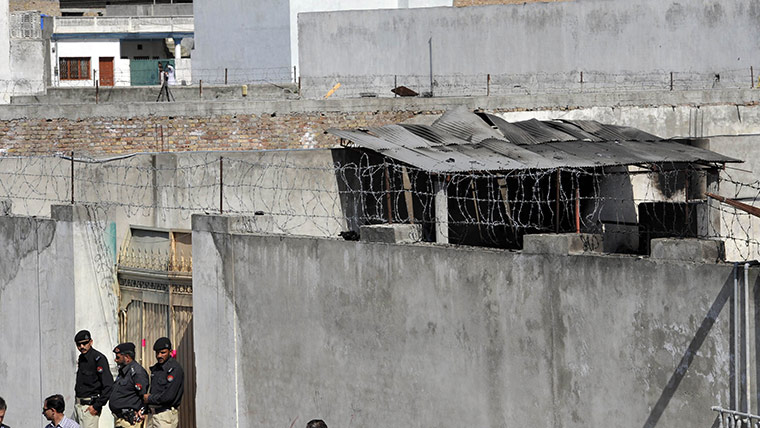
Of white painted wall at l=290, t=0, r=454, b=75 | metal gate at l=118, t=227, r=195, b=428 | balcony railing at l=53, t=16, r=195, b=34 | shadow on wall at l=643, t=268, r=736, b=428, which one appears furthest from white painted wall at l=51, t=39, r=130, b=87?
shadow on wall at l=643, t=268, r=736, b=428

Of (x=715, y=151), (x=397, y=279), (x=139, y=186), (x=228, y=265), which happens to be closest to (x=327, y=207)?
(x=139, y=186)

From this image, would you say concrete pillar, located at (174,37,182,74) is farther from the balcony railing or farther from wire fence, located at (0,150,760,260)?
wire fence, located at (0,150,760,260)

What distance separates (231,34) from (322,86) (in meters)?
5.54

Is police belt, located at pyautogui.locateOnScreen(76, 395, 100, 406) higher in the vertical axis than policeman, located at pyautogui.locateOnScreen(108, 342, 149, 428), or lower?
lower

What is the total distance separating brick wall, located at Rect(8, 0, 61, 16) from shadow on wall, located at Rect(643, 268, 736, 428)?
131 ft

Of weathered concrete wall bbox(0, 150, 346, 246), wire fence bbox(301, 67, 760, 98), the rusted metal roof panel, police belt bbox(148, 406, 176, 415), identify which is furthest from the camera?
wire fence bbox(301, 67, 760, 98)

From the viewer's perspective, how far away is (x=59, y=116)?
21.0m

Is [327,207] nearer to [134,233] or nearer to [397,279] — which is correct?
[134,233]

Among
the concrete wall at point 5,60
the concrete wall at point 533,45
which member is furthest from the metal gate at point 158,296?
the concrete wall at point 5,60

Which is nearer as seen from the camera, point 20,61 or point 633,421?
point 633,421

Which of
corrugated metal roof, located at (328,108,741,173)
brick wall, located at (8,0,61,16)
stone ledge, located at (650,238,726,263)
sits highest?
brick wall, located at (8,0,61,16)

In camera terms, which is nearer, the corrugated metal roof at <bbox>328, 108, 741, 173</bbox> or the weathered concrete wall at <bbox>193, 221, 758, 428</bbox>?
the weathered concrete wall at <bbox>193, 221, 758, 428</bbox>

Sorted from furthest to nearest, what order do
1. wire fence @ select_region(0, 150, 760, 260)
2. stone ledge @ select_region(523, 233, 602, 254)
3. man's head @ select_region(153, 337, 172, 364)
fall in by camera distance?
wire fence @ select_region(0, 150, 760, 260) < man's head @ select_region(153, 337, 172, 364) < stone ledge @ select_region(523, 233, 602, 254)

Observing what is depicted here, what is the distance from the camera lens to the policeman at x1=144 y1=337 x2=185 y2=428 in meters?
10.3
